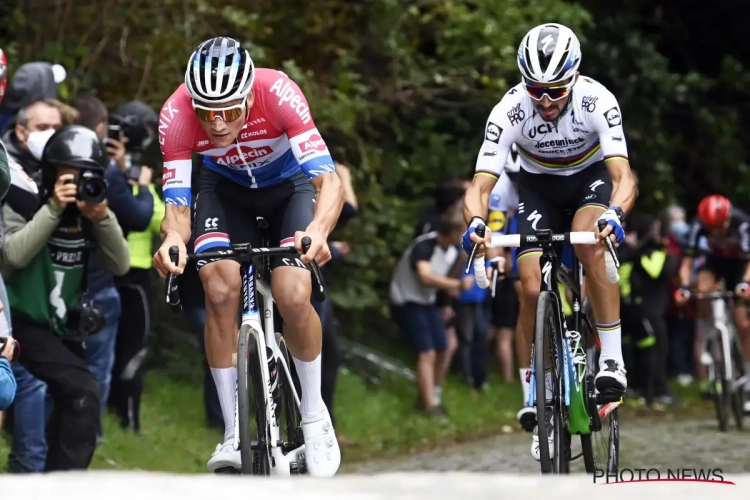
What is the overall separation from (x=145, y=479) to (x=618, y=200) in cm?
394

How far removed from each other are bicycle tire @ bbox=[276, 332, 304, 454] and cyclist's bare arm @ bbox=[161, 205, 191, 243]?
67 cm

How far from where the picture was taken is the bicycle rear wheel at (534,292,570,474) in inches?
280

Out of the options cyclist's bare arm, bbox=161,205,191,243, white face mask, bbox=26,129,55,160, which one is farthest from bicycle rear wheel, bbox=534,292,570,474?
white face mask, bbox=26,129,55,160

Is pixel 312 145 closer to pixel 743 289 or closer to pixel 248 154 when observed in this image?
pixel 248 154

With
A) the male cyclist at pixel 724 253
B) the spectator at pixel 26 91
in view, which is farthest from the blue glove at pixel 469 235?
the male cyclist at pixel 724 253

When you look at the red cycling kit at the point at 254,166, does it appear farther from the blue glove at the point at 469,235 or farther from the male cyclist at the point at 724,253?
the male cyclist at the point at 724,253

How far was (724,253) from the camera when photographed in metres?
14.6

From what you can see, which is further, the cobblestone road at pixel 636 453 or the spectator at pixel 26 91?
the cobblestone road at pixel 636 453

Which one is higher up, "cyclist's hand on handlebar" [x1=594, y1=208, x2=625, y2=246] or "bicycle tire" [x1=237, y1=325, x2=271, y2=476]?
"cyclist's hand on handlebar" [x1=594, y1=208, x2=625, y2=246]

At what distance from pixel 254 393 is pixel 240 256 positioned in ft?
2.06

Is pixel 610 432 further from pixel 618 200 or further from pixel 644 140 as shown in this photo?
pixel 644 140

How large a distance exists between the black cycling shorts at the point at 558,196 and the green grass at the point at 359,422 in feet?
10.3

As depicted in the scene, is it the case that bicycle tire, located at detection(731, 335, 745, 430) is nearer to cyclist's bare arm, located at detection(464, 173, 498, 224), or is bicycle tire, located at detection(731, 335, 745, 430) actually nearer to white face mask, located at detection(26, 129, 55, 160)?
cyclist's bare arm, located at detection(464, 173, 498, 224)

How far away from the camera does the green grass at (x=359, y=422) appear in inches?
392
